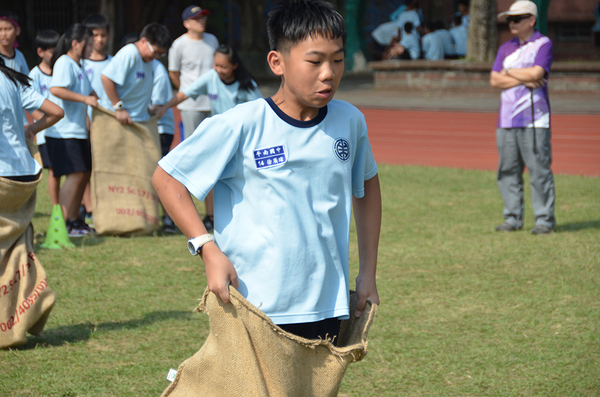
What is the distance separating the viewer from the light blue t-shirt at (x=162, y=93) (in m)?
7.50

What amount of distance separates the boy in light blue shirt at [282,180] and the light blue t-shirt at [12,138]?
197 centimetres

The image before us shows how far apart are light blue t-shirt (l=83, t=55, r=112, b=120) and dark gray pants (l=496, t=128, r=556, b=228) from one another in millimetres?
3639

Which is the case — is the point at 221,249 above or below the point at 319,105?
below

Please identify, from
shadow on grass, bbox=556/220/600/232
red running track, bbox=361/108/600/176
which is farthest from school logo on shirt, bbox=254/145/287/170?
red running track, bbox=361/108/600/176

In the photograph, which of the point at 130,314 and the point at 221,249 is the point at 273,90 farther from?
the point at 221,249

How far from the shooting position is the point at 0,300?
12.5 ft

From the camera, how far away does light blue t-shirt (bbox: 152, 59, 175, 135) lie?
295 inches

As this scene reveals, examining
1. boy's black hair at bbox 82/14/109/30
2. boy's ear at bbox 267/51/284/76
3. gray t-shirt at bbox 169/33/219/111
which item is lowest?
gray t-shirt at bbox 169/33/219/111

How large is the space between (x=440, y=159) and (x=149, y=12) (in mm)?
17433

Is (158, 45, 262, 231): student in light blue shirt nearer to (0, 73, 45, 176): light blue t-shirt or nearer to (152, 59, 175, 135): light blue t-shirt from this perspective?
(152, 59, 175, 135): light blue t-shirt

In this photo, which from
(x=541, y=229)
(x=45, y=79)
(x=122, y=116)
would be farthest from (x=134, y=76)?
(x=541, y=229)

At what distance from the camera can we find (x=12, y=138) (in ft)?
13.0

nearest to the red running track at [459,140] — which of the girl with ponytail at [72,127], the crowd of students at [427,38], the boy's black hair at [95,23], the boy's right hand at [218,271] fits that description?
the crowd of students at [427,38]

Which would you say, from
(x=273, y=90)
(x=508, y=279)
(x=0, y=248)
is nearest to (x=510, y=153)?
(x=508, y=279)
